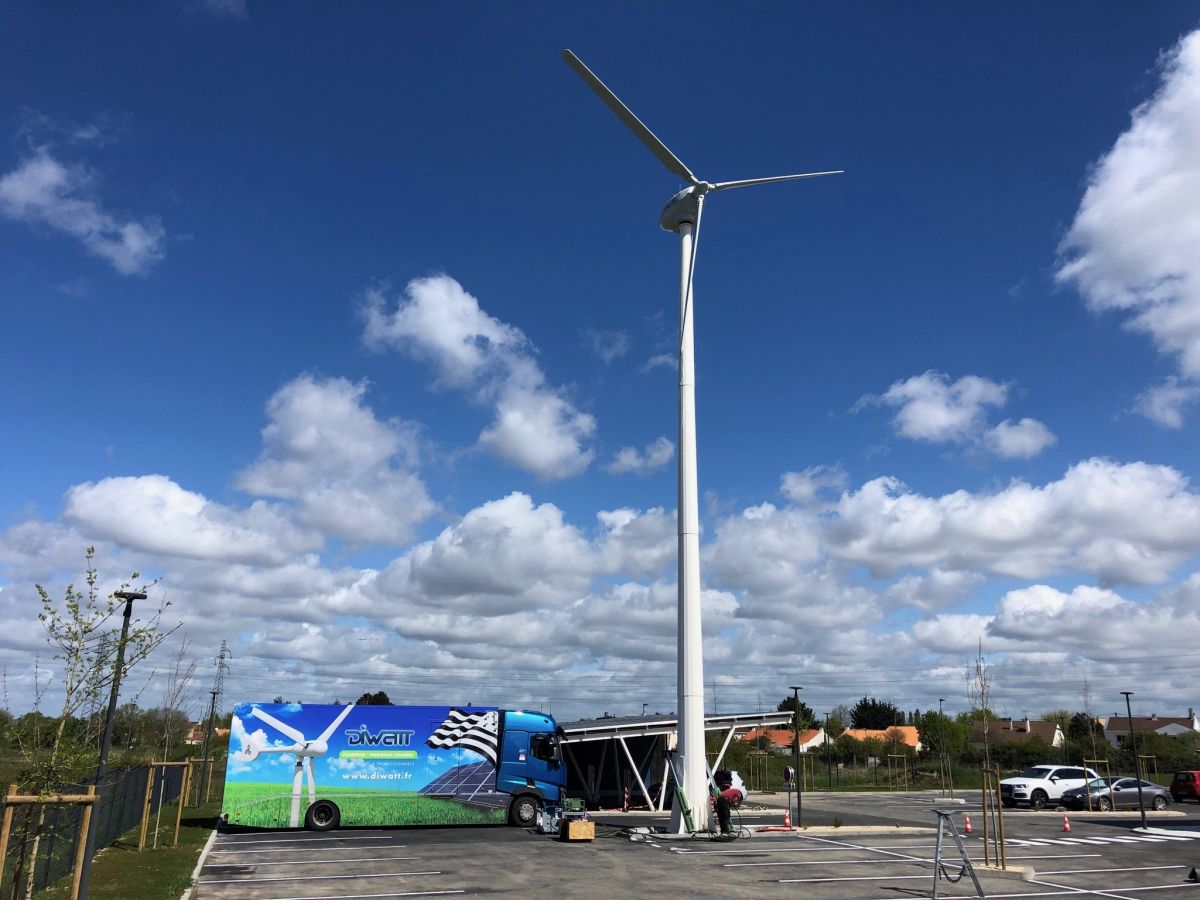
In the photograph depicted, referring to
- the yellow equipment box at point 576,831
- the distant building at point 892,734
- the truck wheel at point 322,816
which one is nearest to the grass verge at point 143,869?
the truck wheel at point 322,816

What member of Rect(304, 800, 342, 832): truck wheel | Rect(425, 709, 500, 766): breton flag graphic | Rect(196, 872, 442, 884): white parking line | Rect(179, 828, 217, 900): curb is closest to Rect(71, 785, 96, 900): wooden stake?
Rect(179, 828, 217, 900): curb

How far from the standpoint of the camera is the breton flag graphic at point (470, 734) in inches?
1008

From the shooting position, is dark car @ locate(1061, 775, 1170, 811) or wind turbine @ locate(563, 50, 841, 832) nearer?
wind turbine @ locate(563, 50, 841, 832)

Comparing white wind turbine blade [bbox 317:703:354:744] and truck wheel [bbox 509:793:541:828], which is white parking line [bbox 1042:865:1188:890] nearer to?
truck wheel [bbox 509:793:541:828]

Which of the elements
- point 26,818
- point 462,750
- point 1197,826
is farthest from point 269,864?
point 1197,826

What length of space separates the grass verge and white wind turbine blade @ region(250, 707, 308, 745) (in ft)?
11.0

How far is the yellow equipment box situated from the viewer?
74.8 feet

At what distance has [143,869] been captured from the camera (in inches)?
706

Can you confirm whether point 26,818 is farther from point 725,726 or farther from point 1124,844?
point 1124,844

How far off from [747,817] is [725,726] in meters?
3.38

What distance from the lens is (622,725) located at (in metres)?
30.6

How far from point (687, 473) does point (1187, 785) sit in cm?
3675

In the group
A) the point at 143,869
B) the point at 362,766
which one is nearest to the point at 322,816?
the point at 362,766

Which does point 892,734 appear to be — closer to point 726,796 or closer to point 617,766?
point 617,766
